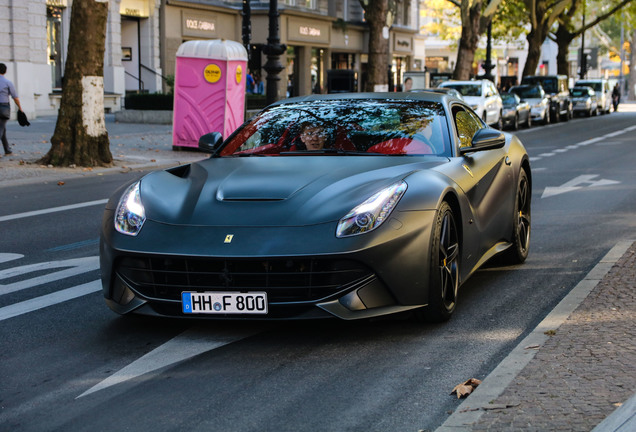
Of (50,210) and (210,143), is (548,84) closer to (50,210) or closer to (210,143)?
(50,210)

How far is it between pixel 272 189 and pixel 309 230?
495 mm

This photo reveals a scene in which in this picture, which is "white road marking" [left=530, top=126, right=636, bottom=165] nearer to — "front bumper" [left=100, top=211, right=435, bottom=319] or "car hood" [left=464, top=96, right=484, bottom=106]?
"car hood" [left=464, top=96, right=484, bottom=106]

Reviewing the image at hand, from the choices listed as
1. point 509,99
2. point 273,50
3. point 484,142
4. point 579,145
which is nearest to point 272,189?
point 484,142

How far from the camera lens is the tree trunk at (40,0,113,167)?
1714 cm

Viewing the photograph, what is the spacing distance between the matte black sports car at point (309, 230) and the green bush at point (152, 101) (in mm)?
24758

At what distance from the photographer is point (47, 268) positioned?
7.82 m

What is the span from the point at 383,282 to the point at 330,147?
147cm

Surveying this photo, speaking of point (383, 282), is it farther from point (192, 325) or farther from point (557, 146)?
point (557, 146)

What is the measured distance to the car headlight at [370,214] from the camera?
17.2ft

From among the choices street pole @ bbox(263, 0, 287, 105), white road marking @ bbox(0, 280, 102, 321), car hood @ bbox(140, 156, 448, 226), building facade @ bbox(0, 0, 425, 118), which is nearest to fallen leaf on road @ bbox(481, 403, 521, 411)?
car hood @ bbox(140, 156, 448, 226)

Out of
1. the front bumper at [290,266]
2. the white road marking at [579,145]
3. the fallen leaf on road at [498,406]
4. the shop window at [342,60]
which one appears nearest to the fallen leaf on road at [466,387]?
the fallen leaf on road at [498,406]

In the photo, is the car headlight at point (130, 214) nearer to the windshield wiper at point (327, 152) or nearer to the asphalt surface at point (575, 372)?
the windshield wiper at point (327, 152)

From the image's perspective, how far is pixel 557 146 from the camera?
24.8 m

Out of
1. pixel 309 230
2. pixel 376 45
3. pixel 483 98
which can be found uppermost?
pixel 376 45
